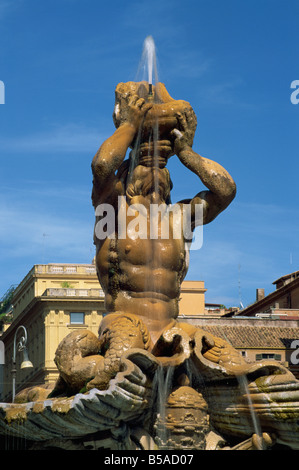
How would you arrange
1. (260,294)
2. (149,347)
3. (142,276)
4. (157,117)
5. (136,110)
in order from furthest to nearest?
1. (260,294)
2. (157,117)
3. (136,110)
4. (142,276)
5. (149,347)

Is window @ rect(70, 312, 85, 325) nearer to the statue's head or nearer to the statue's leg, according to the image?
the statue's head

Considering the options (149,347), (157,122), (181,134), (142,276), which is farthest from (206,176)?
(149,347)

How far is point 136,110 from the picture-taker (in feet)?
55.1

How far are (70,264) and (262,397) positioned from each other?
69.1 metres

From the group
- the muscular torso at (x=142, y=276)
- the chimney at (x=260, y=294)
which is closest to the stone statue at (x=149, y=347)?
the muscular torso at (x=142, y=276)

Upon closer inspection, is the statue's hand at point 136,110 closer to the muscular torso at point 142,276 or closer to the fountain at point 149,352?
the fountain at point 149,352

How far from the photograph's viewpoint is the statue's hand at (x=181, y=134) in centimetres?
1686

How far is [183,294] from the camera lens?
8550 cm

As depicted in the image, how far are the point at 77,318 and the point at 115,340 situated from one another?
58.9m

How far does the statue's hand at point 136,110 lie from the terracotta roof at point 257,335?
168ft

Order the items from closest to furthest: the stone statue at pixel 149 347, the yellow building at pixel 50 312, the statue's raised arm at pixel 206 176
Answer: the stone statue at pixel 149 347, the statue's raised arm at pixel 206 176, the yellow building at pixel 50 312

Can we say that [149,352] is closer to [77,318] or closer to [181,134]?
[181,134]
